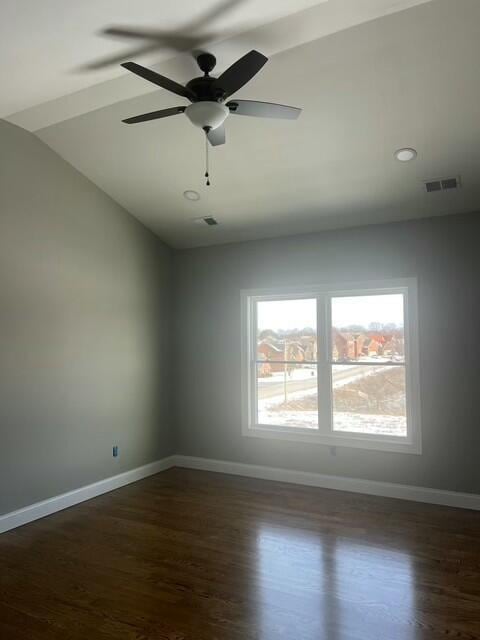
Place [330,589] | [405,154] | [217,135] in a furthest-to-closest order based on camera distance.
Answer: [405,154], [217,135], [330,589]

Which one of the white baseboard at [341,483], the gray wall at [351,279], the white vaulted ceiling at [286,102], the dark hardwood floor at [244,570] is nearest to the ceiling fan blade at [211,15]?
the white vaulted ceiling at [286,102]

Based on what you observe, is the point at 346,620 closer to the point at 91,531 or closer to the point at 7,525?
the point at 91,531

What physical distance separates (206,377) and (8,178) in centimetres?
295

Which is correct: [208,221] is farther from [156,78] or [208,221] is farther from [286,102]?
[156,78]

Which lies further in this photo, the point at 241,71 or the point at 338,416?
the point at 338,416

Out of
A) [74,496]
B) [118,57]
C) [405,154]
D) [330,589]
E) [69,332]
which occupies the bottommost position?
[330,589]

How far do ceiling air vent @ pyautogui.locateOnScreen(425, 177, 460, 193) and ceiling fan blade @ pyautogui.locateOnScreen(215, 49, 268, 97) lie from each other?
2193 mm

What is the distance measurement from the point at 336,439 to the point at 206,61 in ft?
11.8

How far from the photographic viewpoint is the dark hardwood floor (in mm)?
2404

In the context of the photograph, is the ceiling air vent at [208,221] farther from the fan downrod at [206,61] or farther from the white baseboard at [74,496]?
the white baseboard at [74,496]

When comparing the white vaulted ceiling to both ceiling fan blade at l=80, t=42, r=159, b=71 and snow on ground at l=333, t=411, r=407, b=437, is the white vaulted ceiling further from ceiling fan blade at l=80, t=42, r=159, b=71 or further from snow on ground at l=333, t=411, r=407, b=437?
snow on ground at l=333, t=411, r=407, b=437

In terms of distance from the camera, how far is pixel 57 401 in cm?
414

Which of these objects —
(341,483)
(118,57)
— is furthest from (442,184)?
(341,483)

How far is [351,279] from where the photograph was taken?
4723 mm
